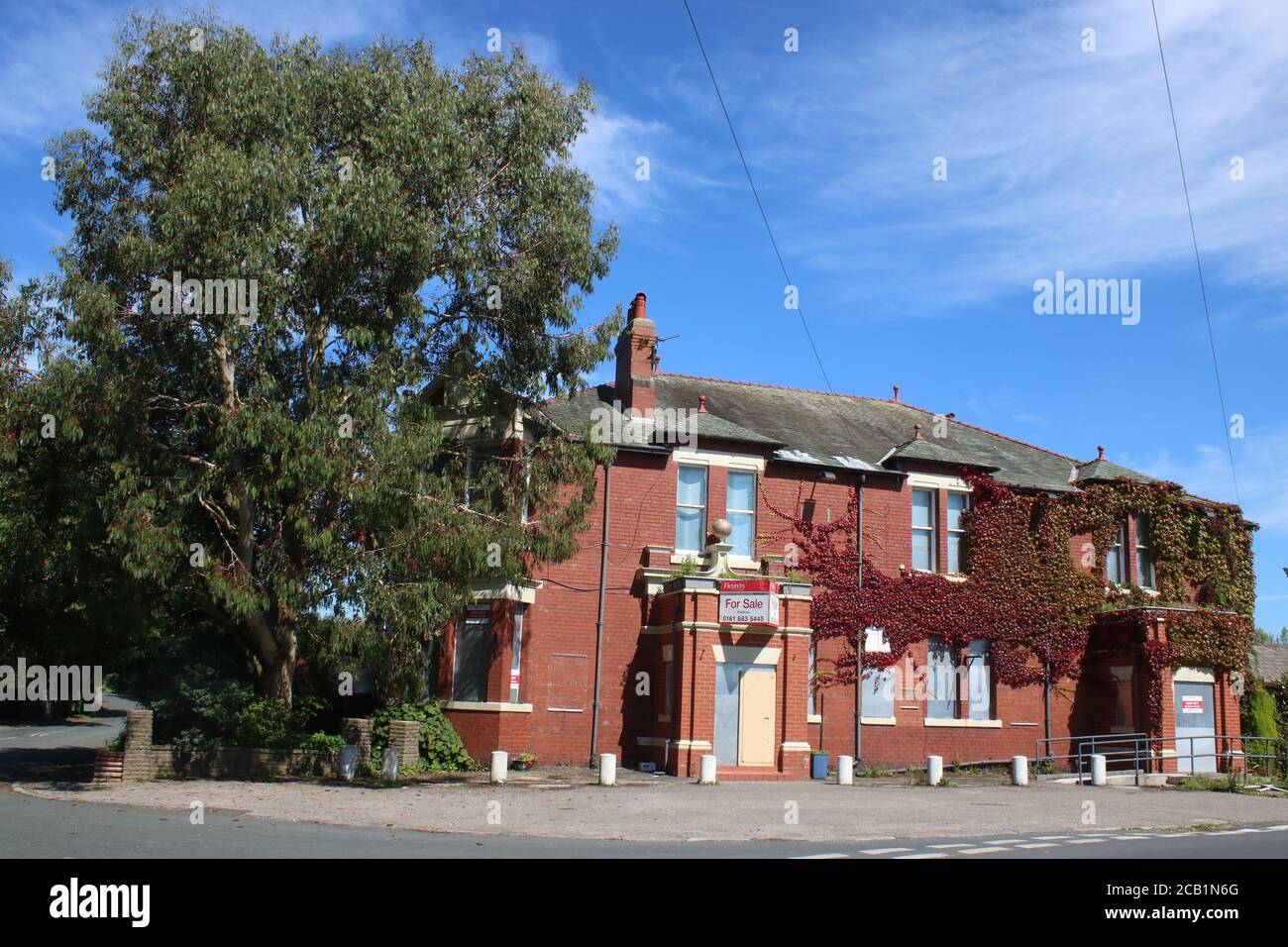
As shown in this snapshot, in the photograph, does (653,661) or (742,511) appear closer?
(653,661)

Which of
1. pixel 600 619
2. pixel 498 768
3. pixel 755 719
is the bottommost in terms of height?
pixel 498 768

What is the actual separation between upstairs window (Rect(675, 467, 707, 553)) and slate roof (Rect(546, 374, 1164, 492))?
1.12 metres

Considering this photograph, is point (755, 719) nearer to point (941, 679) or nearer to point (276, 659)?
point (941, 679)

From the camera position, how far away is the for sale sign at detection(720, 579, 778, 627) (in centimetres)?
2288

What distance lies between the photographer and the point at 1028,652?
1099 inches

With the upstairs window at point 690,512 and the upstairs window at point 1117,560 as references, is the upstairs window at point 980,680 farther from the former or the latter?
the upstairs window at point 690,512

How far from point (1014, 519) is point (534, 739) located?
44.7ft

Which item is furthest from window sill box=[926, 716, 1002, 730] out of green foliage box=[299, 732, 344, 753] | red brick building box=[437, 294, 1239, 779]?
green foliage box=[299, 732, 344, 753]

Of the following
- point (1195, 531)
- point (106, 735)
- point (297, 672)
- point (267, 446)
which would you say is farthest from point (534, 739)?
point (106, 735)

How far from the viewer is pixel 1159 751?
87.9 feet

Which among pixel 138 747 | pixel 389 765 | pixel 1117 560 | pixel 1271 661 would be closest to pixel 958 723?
pixel 1117 560

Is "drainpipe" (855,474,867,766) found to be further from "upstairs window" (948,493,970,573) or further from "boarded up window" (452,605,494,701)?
"boarded up window" (452,605,494,701)

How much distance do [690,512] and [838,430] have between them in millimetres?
6036

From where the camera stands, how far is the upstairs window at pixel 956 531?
92.5 ft
